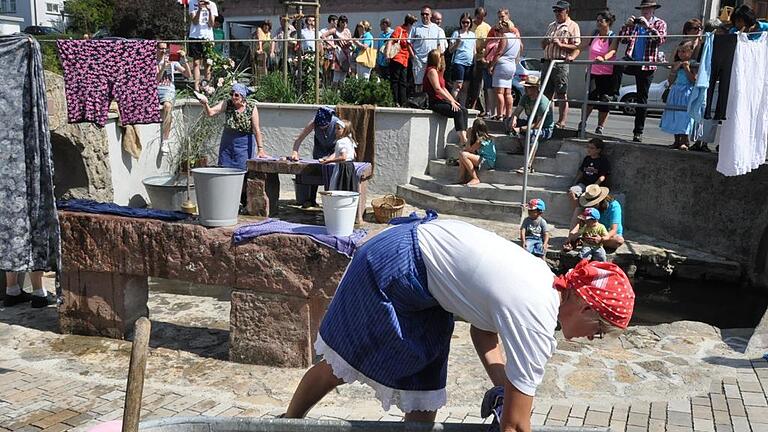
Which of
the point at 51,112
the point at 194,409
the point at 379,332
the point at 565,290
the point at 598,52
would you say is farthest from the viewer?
the point at 598,52

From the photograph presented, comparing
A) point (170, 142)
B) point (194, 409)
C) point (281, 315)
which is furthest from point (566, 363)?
point (170, 142)

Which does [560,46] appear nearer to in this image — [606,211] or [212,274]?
[606,211]

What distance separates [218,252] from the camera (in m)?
5.09

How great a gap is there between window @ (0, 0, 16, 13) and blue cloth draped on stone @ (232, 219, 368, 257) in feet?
175

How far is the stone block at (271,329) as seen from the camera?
503 cm

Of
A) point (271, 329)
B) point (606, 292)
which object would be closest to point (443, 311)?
point (606, 292)

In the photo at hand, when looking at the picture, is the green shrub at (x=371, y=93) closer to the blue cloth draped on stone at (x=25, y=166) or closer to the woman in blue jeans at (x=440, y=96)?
the woman in blue jeans at (x=440, y=96)

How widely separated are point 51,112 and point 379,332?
7.34m

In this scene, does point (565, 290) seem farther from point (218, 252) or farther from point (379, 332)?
point (218, 252)

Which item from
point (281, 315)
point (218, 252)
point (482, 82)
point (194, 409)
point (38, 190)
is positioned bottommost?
point (194, 409)

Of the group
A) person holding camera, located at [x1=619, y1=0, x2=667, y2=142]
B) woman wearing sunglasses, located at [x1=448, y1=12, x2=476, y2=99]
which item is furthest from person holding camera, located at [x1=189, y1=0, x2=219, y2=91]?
person holding camera, located at [x1=619, y1=0, x2=667, y2=142]

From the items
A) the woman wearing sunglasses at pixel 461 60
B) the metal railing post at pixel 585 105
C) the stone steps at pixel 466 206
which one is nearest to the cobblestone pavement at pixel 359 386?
the stone steps at pixel 466 206

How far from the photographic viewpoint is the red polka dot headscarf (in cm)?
236

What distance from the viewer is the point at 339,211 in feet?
15.8
